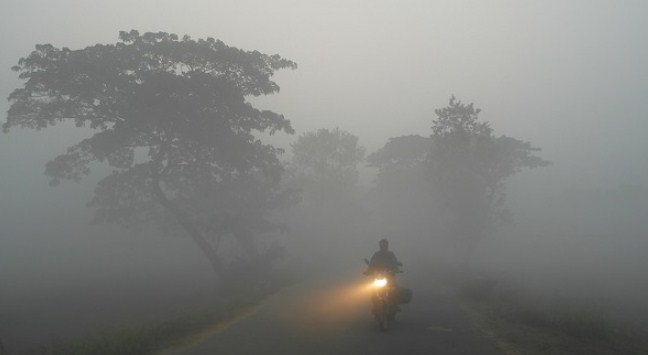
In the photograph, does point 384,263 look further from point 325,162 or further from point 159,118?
point 325,162

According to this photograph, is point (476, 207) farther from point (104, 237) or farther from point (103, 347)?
point (104, 237)

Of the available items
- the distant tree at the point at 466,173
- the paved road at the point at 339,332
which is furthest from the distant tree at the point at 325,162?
the paved road at the point at 339,332

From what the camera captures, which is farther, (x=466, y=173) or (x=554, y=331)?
(x=466, y=173)

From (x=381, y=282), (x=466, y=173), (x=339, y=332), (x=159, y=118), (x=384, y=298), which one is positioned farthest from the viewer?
(x=466, y=173)

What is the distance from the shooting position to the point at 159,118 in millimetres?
30250

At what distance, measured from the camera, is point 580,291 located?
104 ft

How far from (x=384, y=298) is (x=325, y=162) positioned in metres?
67.6

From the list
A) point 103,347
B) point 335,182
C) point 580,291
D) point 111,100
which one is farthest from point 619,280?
point 335,182

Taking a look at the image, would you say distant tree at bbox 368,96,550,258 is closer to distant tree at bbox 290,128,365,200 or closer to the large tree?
the large tree

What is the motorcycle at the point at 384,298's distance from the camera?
1377 cm

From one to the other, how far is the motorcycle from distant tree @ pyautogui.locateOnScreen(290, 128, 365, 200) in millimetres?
65285

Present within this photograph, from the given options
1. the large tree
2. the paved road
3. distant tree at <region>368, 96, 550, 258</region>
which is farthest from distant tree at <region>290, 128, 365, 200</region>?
the paved road

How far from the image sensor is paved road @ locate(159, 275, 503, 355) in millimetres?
11602

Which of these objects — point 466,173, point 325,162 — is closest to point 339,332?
point 466,173
